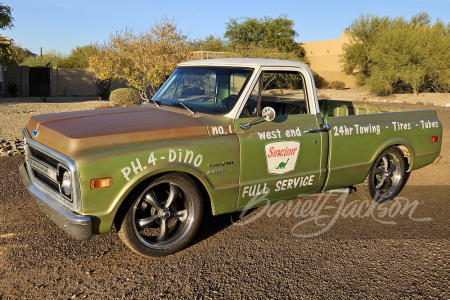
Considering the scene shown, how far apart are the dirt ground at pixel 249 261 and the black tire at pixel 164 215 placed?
149mm

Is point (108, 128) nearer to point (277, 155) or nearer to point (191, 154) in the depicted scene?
point (191, 154)

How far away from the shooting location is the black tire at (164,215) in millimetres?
3697

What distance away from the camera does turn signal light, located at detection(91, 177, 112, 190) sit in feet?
11.1

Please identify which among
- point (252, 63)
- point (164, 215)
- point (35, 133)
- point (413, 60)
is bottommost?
point (164, 215)

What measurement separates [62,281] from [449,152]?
9231 millimetres

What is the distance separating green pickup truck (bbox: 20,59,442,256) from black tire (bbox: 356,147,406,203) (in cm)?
3

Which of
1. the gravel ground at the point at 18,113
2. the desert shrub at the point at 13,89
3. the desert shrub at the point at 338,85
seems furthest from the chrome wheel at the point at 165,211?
the desert shrub at the point at 338,85

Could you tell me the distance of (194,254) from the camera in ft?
13.3

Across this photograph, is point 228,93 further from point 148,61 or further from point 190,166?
point 148,61

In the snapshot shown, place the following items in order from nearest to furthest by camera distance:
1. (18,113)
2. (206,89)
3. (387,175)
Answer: (206,89) < (387,175) < (18,113)

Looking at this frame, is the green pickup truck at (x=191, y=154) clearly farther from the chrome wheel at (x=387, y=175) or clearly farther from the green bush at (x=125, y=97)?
the green bush at (x=125, y=97)

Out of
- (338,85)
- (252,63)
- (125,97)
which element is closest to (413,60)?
(338,85)

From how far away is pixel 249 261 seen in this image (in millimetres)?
3926

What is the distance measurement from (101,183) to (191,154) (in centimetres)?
87
